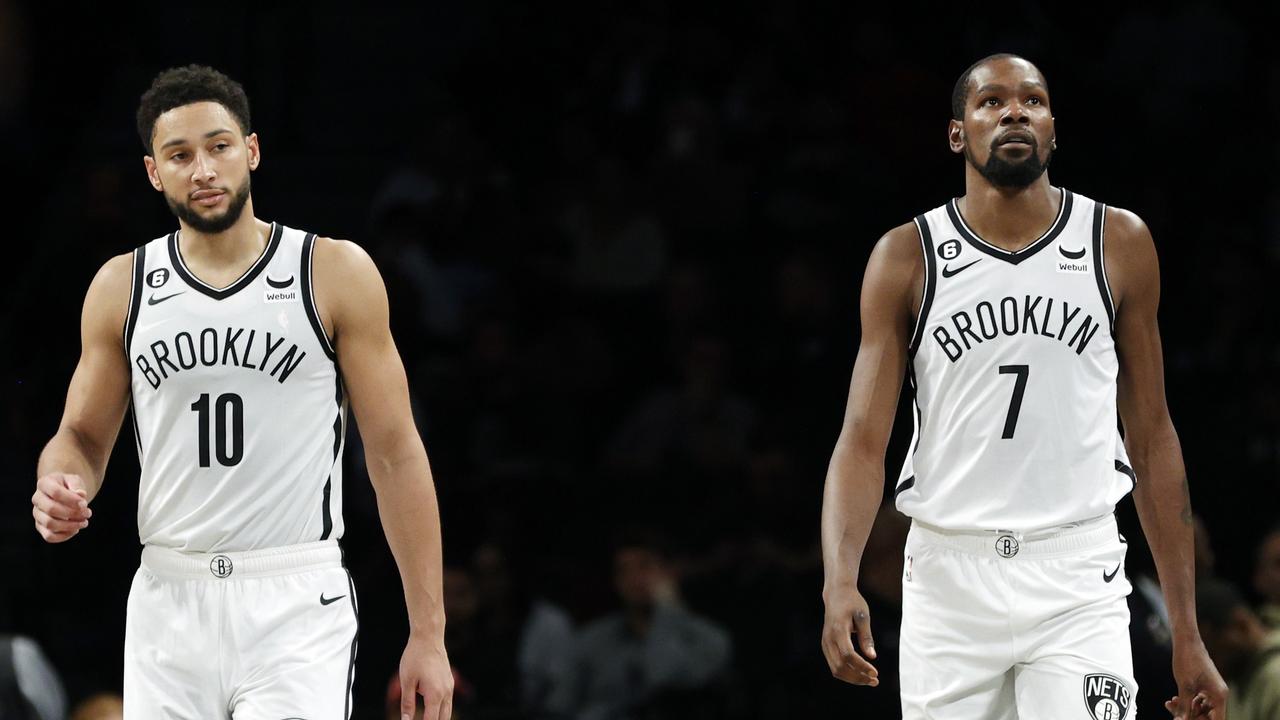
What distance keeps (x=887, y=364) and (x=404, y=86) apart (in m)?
7.42

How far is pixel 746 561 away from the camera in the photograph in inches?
326

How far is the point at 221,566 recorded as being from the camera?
14.9 feet

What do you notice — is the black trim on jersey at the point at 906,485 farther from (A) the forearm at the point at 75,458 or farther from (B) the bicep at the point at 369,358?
(A) the forearm at the point at 75,458

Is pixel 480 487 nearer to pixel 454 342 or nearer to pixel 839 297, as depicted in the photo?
pixel 454 342

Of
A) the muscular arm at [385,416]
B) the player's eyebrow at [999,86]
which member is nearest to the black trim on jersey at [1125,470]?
the player's eyebrow at [999,86]

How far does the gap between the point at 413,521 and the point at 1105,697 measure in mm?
1866

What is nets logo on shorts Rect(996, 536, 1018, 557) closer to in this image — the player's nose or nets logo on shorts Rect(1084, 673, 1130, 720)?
nets logo on shorts Rect(1084, 673, 1130, 720)

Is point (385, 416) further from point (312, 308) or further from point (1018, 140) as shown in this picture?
point (1018, 140)

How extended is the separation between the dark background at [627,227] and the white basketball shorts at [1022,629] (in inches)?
105

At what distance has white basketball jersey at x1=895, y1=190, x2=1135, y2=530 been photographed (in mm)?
4793

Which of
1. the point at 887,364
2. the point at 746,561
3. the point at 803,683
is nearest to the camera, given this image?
the point at 887,364

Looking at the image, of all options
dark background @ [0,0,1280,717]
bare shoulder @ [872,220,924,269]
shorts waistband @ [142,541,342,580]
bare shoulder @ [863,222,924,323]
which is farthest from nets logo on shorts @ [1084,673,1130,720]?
dark background @ [0,0,1280,717]

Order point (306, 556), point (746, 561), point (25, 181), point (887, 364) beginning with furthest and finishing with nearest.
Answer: point (25, 181) < point (746, 561) < point (887, 364) < point (306, 556)

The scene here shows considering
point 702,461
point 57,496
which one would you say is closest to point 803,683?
point 702,461
